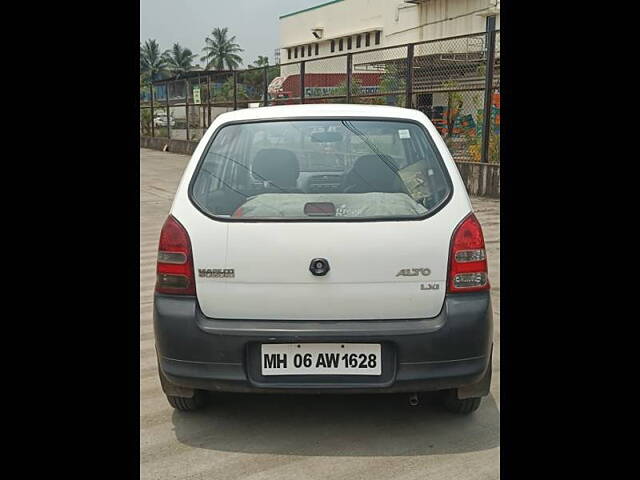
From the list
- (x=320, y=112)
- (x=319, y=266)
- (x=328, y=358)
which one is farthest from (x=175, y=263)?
(x=320, y=112)

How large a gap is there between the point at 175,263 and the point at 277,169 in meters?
0.70

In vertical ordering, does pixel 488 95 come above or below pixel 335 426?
above

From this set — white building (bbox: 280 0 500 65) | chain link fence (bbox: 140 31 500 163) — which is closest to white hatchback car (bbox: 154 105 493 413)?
chain link fence (bbox: 140 31 500 163)

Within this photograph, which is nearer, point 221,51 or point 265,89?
point 265,89

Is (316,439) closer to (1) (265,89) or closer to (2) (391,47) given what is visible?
(2) (391,47)

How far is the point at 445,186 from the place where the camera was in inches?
127

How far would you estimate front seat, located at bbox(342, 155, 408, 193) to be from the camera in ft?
10.7

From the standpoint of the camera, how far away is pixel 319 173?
3619 mm

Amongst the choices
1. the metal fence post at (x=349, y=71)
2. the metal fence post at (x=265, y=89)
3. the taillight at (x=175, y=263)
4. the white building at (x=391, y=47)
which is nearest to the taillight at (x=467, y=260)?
the taillight at (x=175, y=263)

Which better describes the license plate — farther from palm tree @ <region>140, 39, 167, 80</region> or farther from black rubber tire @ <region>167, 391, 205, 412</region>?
palm tree @ <region>140, 39, 167, 80</region>

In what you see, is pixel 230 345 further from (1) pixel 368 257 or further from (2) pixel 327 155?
(2) pixel 327 155

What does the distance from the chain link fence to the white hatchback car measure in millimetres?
8524

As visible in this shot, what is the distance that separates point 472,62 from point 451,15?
32.6 meters

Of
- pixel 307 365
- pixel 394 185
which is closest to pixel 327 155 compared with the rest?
pixel 394 185
